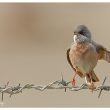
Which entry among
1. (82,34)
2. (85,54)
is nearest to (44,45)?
(85,54)

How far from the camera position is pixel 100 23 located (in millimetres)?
17500

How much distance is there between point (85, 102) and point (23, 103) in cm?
78

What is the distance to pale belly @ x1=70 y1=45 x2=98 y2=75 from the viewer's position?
9258 mm

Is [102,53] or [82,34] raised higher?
[82,34]

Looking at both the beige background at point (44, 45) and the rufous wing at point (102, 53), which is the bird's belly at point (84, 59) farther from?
the beige background at point (44, 45)

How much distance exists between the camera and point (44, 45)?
52.3 ft

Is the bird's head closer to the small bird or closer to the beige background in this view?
the small bird

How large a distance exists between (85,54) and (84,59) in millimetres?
59

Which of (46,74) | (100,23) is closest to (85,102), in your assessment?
(46,74)

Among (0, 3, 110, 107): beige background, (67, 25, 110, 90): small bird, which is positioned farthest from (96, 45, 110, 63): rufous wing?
(0, 3, 110, 107): beige background

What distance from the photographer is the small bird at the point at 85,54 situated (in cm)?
925

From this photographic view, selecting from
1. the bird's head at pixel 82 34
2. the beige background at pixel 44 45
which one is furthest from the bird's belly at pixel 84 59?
the beige background at pixel 44 45

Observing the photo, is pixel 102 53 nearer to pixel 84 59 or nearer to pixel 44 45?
pixel 84 59

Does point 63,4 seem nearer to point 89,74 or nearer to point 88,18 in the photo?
point 88,18
